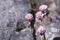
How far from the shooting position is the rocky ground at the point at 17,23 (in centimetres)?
131

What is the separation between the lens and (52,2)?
1732 millimetres

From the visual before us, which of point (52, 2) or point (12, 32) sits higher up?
point (52, 2)

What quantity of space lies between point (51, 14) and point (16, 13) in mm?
329

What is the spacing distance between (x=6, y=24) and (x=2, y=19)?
3.4 inches

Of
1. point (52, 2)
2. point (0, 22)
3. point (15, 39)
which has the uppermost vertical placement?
point (52, 2)

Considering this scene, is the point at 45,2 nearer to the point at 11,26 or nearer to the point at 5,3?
the point at 5,3

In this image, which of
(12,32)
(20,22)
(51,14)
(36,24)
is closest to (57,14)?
(51,14)

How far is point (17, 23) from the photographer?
4.72 ft

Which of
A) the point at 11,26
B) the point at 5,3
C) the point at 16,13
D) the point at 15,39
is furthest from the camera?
the point at 5,3

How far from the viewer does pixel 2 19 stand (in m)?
1.49

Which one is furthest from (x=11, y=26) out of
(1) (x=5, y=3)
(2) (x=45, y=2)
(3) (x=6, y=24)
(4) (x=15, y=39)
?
(2) (x=45, y=2)

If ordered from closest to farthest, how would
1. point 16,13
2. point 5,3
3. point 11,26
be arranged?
point 11,26
point 16,13
point 5,3

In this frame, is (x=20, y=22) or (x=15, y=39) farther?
(x=20, y=22)

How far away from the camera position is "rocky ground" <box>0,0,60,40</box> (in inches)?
51.5
